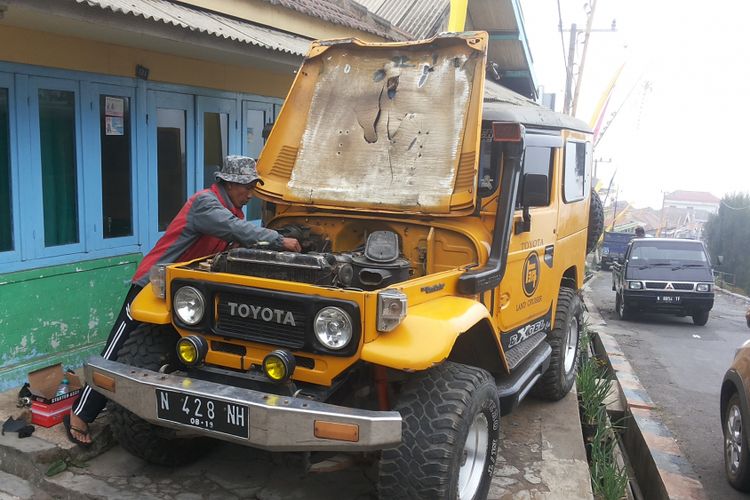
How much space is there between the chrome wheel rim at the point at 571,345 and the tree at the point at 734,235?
4304 centimetres

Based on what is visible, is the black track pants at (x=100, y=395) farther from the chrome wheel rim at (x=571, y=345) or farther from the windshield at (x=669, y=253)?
the windshield at (x=669, y=253)

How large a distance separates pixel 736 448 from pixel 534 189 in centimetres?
276

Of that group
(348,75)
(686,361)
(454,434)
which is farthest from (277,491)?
(686,361)

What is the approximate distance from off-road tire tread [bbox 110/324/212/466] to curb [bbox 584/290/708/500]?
142 inches

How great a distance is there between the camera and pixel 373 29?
9.48 meters

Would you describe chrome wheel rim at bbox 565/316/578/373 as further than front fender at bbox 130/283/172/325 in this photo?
Yes

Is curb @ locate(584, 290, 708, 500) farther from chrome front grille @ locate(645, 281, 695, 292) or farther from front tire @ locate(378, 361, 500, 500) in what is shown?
chrome front grille @ locate(645, 281, 695, 292)

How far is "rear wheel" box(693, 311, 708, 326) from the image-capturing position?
559 inches

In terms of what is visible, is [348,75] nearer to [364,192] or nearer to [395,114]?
[395,114]

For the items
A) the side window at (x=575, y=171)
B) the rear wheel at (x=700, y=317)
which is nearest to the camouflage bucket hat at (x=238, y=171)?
the side window at (x=575, y=171)

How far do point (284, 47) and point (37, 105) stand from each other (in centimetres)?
228

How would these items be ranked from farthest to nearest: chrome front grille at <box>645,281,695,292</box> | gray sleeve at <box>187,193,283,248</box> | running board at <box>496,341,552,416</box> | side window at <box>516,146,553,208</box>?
chrome front grille at <box>645,281,695,292</box> < side window at <box>516,146,553,208</box> < running board at <box>496,341,552,416</box> < gray sleeve at <box>187,193,283,248</box>

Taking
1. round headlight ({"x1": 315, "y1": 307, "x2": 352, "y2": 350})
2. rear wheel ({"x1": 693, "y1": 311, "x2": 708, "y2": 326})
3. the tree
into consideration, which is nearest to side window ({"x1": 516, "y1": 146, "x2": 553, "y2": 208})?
round headlight ({"x1": 315, "y1": 307, "x2": 352, "y2": 350})

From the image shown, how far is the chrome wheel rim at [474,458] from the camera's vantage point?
11.5 feet
